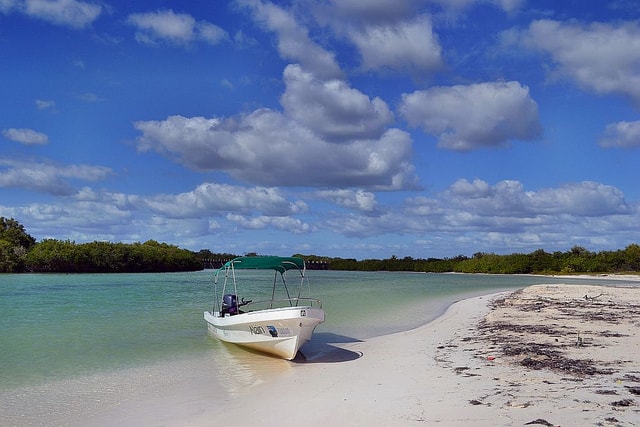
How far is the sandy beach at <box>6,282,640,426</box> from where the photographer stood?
7.93 metres

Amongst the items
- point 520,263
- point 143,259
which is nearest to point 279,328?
point 143,259

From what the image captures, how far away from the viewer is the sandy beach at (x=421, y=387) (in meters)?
7.93

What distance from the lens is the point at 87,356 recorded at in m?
15.4

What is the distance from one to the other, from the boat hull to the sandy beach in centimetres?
45

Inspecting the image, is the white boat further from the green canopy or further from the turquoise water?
the turquoise water

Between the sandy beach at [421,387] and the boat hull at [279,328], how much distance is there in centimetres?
45

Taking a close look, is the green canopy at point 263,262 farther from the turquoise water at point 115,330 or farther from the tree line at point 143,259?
the tree line at point 143,259

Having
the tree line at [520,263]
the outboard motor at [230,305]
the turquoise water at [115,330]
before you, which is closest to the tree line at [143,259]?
the tree line at [520,263]

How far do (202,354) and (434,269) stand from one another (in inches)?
5185

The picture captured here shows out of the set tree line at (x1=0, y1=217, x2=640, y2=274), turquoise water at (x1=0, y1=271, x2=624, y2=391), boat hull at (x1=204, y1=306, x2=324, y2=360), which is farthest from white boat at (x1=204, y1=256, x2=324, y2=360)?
tree line at (x1=0, y1=217, x2=640, y2=274)

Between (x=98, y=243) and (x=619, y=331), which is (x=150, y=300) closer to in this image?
(x=619, y=331)

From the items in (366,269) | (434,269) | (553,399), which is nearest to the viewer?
(553,399)

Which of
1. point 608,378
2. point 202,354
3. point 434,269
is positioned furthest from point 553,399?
point 434,269

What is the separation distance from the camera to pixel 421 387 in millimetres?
9961
